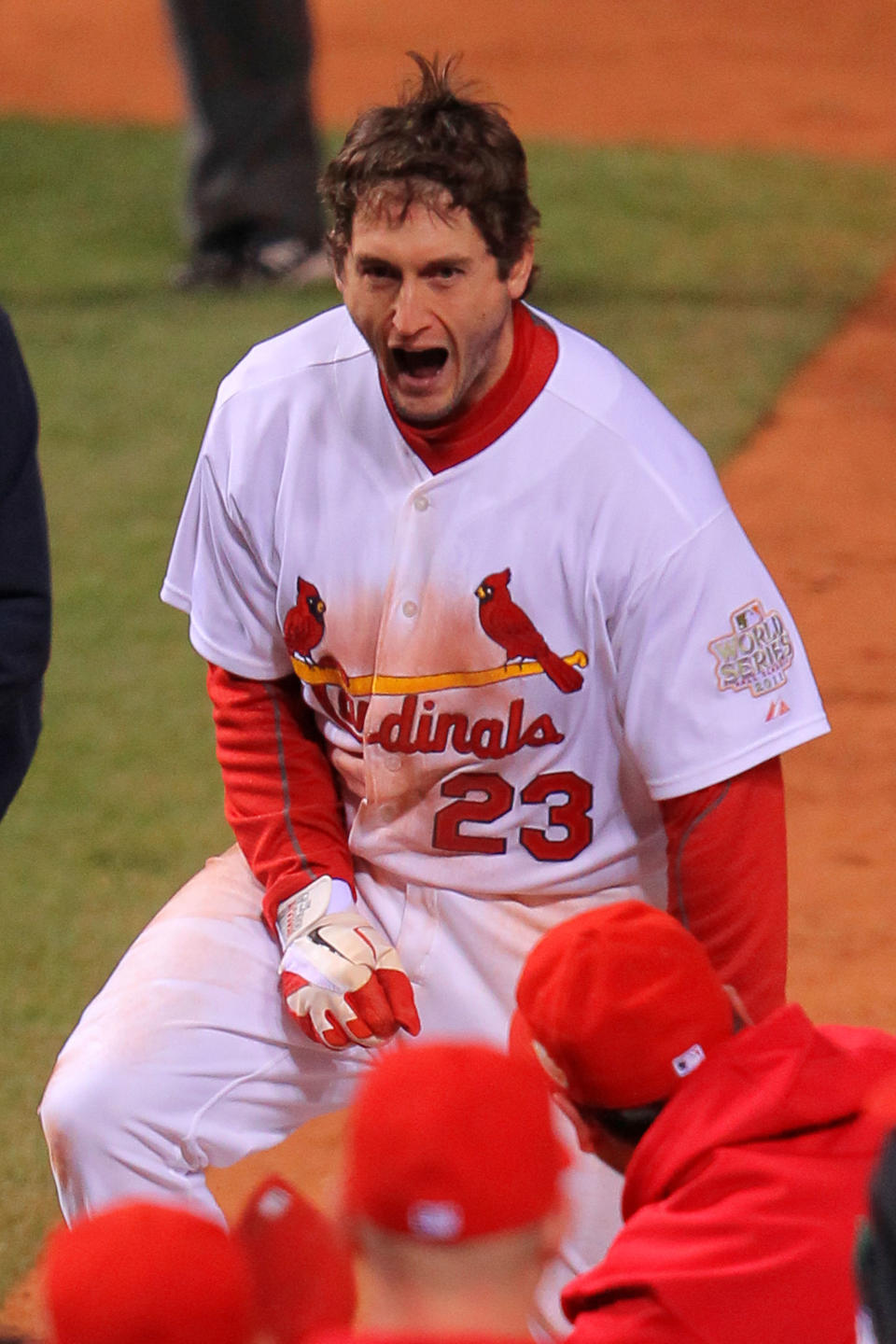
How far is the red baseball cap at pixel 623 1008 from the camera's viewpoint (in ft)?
7.11

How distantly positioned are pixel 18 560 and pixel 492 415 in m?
0.74

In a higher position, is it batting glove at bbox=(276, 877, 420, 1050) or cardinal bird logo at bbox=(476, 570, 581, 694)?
cardinal bird logo at bbox=(476, 570, 581, 694)

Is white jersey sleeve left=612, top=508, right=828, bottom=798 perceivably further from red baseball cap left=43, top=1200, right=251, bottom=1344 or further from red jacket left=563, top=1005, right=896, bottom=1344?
red baseball cap left=43, top=1200, right=251, bottom=1344

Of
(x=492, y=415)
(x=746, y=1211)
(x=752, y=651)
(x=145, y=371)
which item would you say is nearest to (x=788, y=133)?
(x=145, y=371)

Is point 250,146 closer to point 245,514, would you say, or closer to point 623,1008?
point 245,514

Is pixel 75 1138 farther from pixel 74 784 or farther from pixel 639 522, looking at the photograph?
pixel 74 784

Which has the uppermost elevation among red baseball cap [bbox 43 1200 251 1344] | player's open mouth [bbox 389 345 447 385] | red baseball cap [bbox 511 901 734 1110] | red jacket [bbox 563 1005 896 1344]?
player's open mouth [bbox 389 345 447 385]

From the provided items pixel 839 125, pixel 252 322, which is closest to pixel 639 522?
pixel 252 322

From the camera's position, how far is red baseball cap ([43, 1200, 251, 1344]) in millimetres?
Result: 1490

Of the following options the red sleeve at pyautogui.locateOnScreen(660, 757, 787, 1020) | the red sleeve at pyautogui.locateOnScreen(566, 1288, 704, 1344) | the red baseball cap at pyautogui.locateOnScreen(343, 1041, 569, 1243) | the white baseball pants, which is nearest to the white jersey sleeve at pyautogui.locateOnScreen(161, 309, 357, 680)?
the white baseball pants

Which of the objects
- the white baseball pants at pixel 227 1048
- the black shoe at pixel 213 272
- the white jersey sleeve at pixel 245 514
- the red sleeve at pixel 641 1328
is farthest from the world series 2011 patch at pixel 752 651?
the black shoe at pixel 213 272

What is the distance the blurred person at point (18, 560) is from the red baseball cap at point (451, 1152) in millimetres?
1409

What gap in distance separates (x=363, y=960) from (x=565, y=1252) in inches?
21.0

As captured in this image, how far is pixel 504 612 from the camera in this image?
9.13 feet
